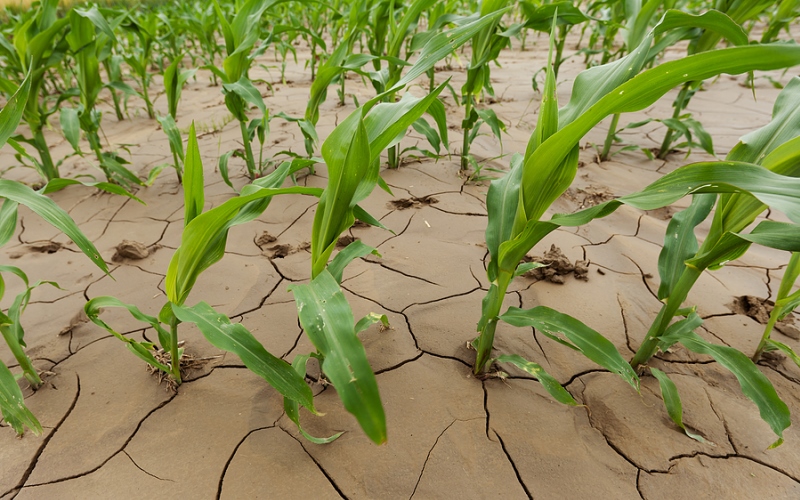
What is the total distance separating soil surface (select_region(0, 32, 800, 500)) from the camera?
970 millimetres

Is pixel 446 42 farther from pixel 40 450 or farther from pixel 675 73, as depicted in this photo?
pixel 40 450

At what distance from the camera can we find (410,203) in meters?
2.07

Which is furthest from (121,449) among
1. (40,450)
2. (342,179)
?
(342,179)

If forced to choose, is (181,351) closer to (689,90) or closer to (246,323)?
(246,323)

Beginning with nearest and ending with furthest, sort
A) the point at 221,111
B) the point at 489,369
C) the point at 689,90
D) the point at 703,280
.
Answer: the point at 489,369 < the point at 703,280 < the point at 689,90 < the point at 221,111

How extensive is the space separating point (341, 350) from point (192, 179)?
558mm

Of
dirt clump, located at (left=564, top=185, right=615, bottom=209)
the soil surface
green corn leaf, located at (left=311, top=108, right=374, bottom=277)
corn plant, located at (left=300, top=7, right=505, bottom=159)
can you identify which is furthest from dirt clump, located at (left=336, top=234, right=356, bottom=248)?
dirt clump, located at (left=564, top=185, right=615, bottom=209)

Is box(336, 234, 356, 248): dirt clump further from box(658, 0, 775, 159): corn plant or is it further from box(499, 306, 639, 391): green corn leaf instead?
box(658, 0, 775, 159): corn plant

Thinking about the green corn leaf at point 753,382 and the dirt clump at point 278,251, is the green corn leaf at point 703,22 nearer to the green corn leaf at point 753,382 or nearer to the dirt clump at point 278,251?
the green corn leaf at point 753,382

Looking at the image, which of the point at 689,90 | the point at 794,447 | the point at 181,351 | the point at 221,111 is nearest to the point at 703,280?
the point at 794,447

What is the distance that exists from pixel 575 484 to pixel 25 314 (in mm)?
1806

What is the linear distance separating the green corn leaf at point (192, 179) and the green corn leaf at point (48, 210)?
0.21 meters

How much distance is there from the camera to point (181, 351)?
1.21 m

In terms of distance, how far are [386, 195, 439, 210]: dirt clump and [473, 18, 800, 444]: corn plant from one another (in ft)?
3.09
